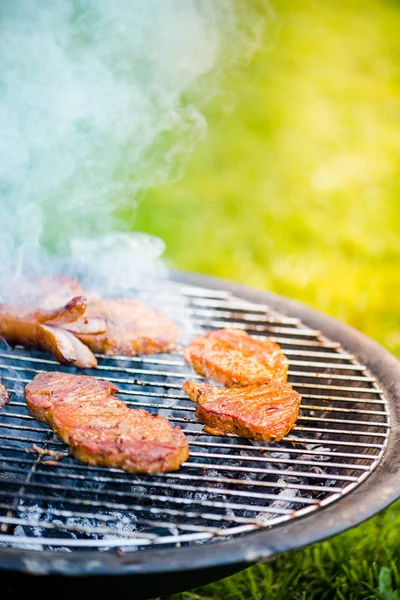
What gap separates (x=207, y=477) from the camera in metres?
2.25

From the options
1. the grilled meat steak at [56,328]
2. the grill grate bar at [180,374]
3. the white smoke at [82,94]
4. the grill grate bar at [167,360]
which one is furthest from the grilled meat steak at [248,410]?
the white smoke at [82,94]

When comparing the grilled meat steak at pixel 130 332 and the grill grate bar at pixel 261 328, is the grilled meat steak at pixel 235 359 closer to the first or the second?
the grilled meat steak at pixel 130 332

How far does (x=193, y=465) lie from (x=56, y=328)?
3.41 ft

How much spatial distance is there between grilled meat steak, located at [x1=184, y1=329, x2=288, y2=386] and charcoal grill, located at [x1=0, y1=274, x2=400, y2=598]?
11cm

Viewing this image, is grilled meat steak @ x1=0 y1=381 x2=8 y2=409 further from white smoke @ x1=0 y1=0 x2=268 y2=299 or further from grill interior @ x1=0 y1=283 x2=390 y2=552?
white smoke @ x1=0 y1=0 x2=268 y2=299

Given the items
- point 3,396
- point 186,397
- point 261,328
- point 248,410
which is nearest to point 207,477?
point 248,410

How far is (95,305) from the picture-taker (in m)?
3.24

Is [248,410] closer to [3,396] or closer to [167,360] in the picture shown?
[167,360]

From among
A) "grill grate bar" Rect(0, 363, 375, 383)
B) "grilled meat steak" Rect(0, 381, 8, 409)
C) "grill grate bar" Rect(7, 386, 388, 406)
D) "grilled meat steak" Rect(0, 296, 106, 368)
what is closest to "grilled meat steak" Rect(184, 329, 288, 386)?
"grill grate bar" Rect(0, 363, 375, 383)

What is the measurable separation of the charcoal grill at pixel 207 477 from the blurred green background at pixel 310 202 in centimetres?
83

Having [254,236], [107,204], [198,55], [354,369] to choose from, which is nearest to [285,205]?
[254,236]

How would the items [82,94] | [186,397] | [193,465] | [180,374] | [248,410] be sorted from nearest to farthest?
1. [193,465]
2. [248,410]
3. [186,397]
4. [180,374]
5. [82,94]

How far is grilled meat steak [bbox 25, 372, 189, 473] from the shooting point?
7.00 feet

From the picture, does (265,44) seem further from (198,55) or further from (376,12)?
(198,55)
